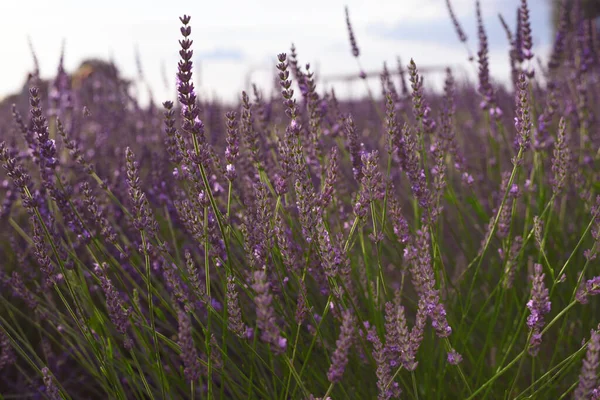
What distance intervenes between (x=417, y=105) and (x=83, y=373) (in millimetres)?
2054

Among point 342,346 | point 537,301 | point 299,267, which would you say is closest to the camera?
point 342,346

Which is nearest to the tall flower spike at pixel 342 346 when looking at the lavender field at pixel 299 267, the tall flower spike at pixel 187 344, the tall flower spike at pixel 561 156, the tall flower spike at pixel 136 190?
the lavender field at pixel 299 267

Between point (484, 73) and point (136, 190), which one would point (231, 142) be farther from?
point (484, 73)

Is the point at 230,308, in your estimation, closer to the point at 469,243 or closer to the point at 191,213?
the point at 191,213

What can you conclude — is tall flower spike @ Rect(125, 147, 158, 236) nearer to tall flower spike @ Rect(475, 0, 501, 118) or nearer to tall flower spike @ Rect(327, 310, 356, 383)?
tall flower spike @ Rect(327, 310, 356, 383)

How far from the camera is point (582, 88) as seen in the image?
3037 mm

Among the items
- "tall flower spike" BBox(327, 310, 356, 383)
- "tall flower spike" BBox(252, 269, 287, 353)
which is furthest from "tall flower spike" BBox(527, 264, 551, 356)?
"tall flower spike" BBox(252, 269, 287, 353)

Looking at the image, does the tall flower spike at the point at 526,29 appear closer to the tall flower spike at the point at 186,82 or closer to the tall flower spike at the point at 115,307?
the tall flower spike at the point at 186,82

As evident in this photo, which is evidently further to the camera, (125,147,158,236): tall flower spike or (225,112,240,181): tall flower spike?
(225,112,240,181): tall flower spike

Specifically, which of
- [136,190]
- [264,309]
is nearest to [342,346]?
[264,309]

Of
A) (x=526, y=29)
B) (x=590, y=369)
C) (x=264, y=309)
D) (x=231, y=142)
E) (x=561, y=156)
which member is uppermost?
(x=526, y=29)

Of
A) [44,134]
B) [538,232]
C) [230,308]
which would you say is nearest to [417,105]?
[538,232]

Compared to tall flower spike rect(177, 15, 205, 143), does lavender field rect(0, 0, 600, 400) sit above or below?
below

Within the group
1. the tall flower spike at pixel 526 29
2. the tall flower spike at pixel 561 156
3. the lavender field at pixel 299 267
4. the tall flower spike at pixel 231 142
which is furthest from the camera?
the tall flower spike at pixel 526 29
